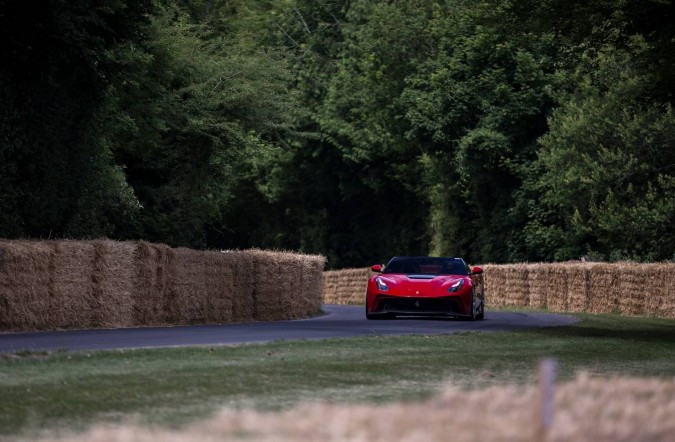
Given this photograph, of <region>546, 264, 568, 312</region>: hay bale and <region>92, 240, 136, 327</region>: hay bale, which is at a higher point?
<region>92, 240, 136, 327</region>: hay bale

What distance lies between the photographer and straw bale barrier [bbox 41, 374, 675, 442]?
8.72m

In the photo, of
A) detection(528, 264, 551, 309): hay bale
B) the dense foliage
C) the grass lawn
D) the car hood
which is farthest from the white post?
detection(528, 264, 551, 309): hay bale

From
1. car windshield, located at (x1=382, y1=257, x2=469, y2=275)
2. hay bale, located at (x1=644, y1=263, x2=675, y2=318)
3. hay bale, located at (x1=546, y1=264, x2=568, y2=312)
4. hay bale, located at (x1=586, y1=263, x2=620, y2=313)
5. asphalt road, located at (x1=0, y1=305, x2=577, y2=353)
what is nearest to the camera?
asphalt road, located at (x1=0, y1=305, x2=577, y2=353)

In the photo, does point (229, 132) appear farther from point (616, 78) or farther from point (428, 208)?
point (428, 208)

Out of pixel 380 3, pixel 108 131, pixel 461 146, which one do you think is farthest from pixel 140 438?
pixel 380 3

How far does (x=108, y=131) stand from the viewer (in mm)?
36875

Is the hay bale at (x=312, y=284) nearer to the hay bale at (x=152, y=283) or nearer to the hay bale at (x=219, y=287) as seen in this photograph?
the hay bale at (x=219, y=287)

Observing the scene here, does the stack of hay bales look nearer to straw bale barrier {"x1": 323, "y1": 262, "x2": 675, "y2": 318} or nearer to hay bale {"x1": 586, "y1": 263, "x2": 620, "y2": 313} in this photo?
straw bale barrier {"x1": 323, "y1": 262, "x2": 675, "y2": 318}

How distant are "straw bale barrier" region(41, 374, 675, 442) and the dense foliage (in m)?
17.7

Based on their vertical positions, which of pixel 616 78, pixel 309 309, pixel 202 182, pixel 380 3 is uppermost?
pixel 380 3

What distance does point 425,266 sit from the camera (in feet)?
108

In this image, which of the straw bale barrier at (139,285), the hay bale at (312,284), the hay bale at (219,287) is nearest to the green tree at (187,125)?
the hay bale at (312,284)

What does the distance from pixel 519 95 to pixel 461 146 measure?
3457 millimetres

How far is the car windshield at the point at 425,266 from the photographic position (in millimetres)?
32500
